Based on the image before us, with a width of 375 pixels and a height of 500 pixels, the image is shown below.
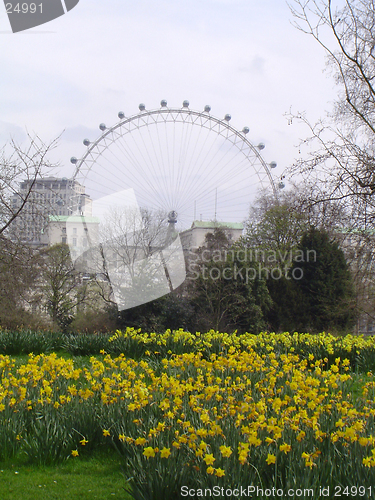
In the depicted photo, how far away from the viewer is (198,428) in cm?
331

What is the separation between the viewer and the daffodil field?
8.51 ft

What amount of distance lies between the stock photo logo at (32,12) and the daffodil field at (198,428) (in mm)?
4422

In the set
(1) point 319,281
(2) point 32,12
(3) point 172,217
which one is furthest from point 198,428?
(3) point 172,217

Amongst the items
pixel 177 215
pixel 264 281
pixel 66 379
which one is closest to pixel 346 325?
pixel 264 281

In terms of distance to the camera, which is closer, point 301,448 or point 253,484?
point 253,484

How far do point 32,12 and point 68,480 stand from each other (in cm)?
577

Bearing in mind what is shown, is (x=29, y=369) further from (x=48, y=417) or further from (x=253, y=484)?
(x=253, y=484)

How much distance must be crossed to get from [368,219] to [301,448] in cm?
464

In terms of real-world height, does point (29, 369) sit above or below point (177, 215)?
below

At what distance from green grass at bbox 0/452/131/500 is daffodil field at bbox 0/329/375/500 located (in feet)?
0.35

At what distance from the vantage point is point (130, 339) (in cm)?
827
